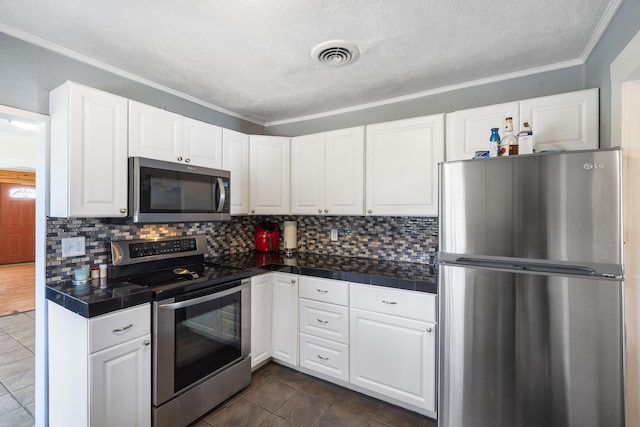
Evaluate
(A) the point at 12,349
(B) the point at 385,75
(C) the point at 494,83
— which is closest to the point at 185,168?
(B) the point at 385,75

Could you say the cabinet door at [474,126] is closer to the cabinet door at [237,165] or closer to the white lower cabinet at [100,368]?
the cabinet door at [237,165]

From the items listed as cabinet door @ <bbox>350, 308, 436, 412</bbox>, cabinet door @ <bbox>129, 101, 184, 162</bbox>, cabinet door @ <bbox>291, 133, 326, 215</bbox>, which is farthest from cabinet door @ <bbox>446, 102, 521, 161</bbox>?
cabinet door @ <bbox>129, 101, 184, 162</bbox>

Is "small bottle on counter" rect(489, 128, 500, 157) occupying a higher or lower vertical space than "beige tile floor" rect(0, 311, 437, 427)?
higher

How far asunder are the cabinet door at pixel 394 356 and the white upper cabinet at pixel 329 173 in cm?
90

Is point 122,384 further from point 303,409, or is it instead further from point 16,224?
point 16,224

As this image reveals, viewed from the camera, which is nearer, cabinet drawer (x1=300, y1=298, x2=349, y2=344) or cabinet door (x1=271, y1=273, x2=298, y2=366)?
cabinet drawer (x1=300, y1=298, x2=349, y2=344)

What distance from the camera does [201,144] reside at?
7.55ft

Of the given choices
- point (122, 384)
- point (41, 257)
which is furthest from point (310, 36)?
point (122, 384)

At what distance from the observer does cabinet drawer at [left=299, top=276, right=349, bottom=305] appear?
216 cm

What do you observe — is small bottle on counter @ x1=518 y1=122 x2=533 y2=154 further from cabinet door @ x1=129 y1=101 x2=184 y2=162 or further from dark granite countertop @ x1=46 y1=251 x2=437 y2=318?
cabinet door @ x1=129 y1=101 x2=184 y2=162

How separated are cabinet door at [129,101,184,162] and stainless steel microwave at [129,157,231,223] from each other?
0.12 metres

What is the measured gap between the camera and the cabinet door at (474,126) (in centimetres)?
184

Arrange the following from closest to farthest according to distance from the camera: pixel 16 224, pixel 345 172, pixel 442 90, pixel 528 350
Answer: pixel 528 350 → pixel 442 90 → pixel 345 172 → pixel 16 224

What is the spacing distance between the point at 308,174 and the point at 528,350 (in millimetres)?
2000
